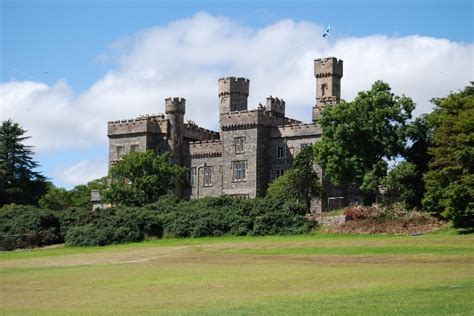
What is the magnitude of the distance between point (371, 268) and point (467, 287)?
26.8ft

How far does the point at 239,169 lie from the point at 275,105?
358 inches

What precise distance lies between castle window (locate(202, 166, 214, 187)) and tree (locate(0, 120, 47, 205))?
20.6 m

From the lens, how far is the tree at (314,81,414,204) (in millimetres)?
54594

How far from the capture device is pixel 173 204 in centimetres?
6272

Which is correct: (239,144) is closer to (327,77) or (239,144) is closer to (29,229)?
(327,77)

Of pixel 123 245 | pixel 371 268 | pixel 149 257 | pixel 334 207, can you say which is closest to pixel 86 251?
pixel 123 245

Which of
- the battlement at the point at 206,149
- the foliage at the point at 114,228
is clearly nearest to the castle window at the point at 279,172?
the battlement at the point at 206,149

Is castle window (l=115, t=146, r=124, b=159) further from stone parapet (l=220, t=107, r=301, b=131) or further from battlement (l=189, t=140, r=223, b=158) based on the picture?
stone parapet (l=220, t=107, r=301, b=131)

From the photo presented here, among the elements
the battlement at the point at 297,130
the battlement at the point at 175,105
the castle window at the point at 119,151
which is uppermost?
the battlement at the point at 175,105

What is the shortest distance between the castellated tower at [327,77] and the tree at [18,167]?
3265cm

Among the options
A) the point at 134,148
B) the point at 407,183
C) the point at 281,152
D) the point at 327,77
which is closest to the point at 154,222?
the point at 281,152

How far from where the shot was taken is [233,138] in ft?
236

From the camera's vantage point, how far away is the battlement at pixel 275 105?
75.8 metres

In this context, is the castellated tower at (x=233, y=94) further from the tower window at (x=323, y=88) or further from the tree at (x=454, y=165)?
the tree at (x=454, y=165)
